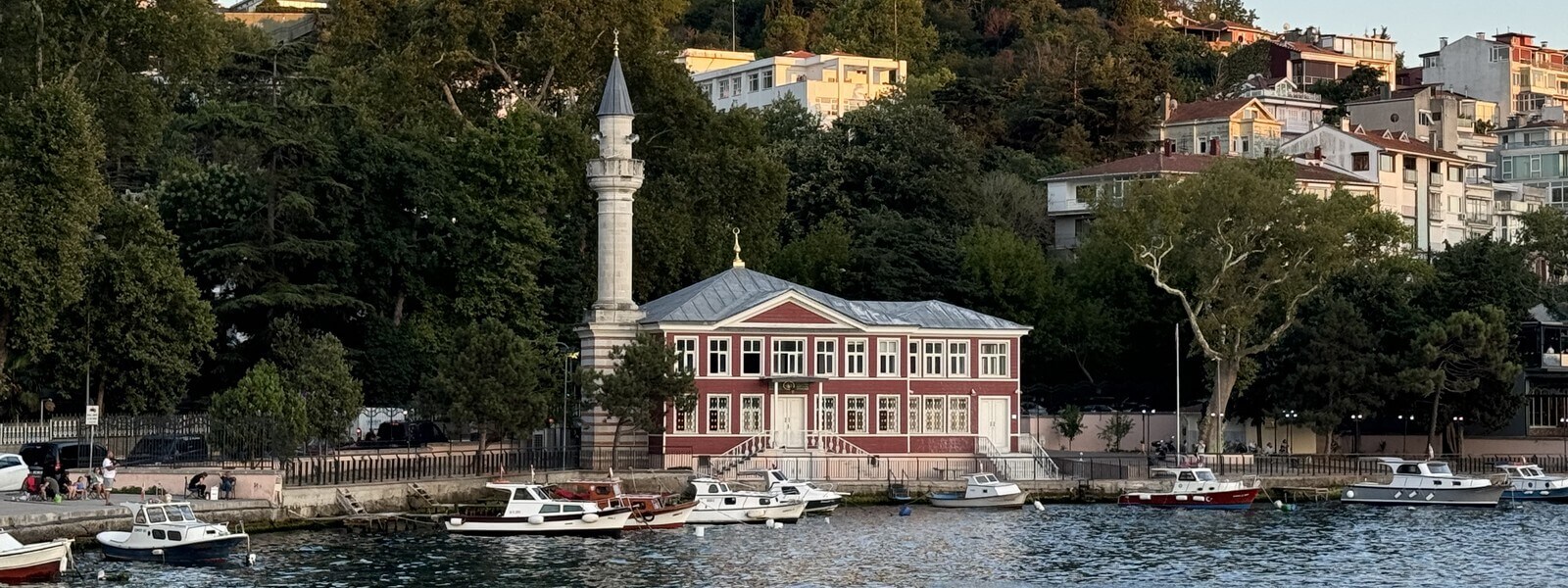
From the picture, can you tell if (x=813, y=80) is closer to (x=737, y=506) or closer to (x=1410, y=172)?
(x=1410, y=172)

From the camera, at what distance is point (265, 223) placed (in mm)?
79125

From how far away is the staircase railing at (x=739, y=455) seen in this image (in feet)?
A: 236

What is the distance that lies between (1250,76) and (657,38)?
220ft

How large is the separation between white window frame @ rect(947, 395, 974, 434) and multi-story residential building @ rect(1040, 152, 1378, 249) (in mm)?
29302

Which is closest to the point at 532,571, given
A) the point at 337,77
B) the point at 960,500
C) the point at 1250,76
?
the point at 960,500

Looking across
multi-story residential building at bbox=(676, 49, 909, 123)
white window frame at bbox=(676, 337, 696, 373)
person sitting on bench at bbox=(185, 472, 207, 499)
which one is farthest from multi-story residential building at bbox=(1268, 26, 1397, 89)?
person sitting on bench at bbox=(185, 472, 207, 499)

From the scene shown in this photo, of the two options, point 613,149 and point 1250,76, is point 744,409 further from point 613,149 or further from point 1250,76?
point 1250,76

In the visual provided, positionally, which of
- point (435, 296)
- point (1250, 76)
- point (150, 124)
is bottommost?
point (435, 296)

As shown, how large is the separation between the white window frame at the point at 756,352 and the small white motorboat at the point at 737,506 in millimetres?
9195

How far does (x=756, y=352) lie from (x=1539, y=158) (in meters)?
72.2

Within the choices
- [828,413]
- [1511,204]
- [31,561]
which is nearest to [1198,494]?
[828,413]

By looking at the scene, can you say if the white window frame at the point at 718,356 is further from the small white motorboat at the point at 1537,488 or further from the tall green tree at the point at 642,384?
the small white motorboat at the point at 1537,488

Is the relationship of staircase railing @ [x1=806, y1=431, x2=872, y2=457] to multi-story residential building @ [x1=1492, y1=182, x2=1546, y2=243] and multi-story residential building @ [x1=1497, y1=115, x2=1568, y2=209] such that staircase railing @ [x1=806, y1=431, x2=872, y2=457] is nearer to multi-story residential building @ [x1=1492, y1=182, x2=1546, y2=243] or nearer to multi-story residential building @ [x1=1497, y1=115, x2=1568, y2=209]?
multi-story residential building @ [x1=1492, y1=182, x2=1546, y2=243]

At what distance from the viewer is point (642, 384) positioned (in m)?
69.7
